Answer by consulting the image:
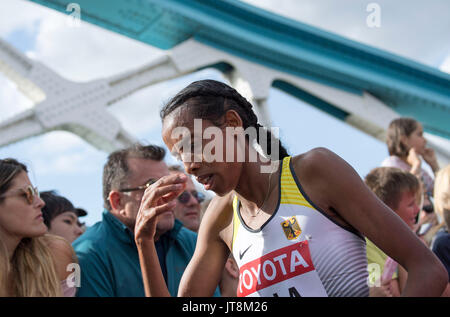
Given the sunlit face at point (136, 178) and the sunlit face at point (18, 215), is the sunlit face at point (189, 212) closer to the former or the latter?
the sunlit face at point (136, 178)

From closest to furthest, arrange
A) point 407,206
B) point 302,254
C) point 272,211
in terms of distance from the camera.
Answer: point 302,254 < point 272,211 < point 407,206

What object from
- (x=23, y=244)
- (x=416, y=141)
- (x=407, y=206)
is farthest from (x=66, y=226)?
(x=416, y=141)

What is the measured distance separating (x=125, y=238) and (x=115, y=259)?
19 cm

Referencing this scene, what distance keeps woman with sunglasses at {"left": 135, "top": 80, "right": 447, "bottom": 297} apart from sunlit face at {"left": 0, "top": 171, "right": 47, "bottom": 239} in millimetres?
1203

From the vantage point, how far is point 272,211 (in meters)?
1.76

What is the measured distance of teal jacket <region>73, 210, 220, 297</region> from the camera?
10.3ft

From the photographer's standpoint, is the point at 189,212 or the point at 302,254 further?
the point at 189,212

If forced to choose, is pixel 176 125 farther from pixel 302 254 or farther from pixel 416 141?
pixel 416 141

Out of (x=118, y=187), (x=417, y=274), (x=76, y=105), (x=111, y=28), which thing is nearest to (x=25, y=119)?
(x=76, y=105)

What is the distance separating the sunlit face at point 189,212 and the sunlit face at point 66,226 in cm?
96

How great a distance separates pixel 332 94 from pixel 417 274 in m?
13.6

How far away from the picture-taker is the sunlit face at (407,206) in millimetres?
3439

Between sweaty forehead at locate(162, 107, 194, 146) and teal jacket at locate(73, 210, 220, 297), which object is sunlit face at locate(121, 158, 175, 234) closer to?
teal jacket at locate(73, 210, 220, 297)

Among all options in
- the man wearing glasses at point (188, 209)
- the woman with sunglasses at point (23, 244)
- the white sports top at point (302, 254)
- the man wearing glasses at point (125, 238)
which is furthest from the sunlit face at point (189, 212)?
the white sports top at point (302, 254)
